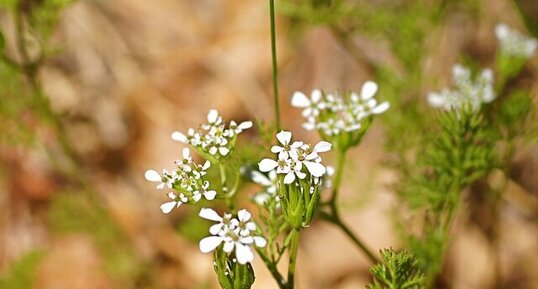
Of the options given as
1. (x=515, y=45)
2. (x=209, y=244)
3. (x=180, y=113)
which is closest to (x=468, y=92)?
(x=515, y=45)

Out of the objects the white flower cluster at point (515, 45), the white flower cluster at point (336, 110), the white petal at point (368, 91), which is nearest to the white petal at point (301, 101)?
the white flower cluster at point (336, 110)

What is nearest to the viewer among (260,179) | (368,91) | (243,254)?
(243,254)

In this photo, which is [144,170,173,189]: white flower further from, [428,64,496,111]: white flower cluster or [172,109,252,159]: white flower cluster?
[428,64,496,111]: white flower cluster

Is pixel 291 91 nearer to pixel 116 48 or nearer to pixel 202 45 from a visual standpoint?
pixel 202 45

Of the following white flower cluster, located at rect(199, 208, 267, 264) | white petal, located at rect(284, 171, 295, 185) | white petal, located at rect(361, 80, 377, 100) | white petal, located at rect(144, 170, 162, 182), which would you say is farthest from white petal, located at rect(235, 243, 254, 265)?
white petal, located at rect(361, 80, 377, 100)

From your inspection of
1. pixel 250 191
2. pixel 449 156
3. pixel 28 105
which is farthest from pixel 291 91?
pixel 449 156

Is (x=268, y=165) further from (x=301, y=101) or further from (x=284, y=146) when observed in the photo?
(x=301, y=101)

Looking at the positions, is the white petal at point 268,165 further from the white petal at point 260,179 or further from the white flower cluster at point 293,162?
the white petal at point 260,179
